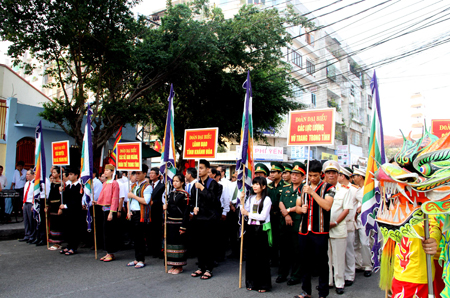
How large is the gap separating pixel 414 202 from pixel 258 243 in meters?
2.84

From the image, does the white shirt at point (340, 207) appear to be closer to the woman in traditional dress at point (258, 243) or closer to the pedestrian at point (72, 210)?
the woman in traditional dress at point (258, 243)

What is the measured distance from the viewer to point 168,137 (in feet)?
21.5

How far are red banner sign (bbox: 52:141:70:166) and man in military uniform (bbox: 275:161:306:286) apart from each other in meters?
5.39

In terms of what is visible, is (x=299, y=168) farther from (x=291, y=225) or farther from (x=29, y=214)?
(x=29, y=214)

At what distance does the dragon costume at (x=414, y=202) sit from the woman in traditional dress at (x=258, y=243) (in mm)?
2332

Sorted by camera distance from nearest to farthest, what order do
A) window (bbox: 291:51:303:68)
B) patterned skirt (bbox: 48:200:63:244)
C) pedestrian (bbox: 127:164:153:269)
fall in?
pedestrian (bbox: 127:164:153:269), patterned skirt (bbox: 48:200:63:244), window (bbox: 291:51:303:68)

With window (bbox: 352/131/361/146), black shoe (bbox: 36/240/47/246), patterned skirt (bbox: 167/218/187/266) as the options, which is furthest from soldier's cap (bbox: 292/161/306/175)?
window (bbox: 352/131/361/146)

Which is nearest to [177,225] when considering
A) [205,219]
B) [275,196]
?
[205,219]

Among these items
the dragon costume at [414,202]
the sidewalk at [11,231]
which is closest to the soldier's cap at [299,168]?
the dragon costume at [414,202]

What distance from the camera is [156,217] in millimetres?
6910

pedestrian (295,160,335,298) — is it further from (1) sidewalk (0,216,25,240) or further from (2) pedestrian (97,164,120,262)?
(1) sidewalk (0,216,25,240)

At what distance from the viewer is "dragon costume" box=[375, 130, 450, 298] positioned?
2.59 metres

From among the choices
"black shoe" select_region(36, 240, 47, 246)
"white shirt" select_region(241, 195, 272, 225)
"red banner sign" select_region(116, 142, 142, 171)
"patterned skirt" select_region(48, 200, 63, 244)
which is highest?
"red banner sign" select_region(116, 142, 142, 171)

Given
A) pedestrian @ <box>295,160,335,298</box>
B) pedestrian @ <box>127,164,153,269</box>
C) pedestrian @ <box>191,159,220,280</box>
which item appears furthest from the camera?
pedestrian @ <box>127,164,153,269</box>
